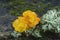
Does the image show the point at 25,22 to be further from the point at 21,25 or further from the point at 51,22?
the point at 51,22

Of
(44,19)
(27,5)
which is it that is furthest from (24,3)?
(44,19)

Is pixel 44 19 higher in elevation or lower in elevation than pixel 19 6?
lower

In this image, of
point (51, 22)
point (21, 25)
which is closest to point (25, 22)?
point (21, 25)

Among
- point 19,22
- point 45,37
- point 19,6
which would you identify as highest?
point 19,6

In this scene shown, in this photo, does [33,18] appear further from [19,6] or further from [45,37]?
[19,6]

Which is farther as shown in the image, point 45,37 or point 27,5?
point 27,5

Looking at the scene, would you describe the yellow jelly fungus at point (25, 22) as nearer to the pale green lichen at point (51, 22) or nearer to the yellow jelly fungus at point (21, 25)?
the yellow jelly fungus at point (21, 25)

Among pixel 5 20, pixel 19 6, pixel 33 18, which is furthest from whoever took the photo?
pixel 19 6

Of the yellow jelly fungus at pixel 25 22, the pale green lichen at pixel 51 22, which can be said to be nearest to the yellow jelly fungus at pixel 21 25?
the yellow jelly fungus at pixel 25 22

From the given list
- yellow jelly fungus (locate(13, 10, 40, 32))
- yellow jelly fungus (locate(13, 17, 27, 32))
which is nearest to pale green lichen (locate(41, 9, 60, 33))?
yellow jelly fungus (locate(13, 10, 40, 32))

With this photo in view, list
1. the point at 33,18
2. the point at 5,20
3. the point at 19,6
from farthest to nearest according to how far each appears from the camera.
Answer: the point at 19,6
the point at 5,20
the point at 33,18

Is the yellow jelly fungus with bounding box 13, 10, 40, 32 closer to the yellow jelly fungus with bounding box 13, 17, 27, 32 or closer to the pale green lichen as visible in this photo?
the yellow jelly fungus with bounding box 13, 17, 27, 32
